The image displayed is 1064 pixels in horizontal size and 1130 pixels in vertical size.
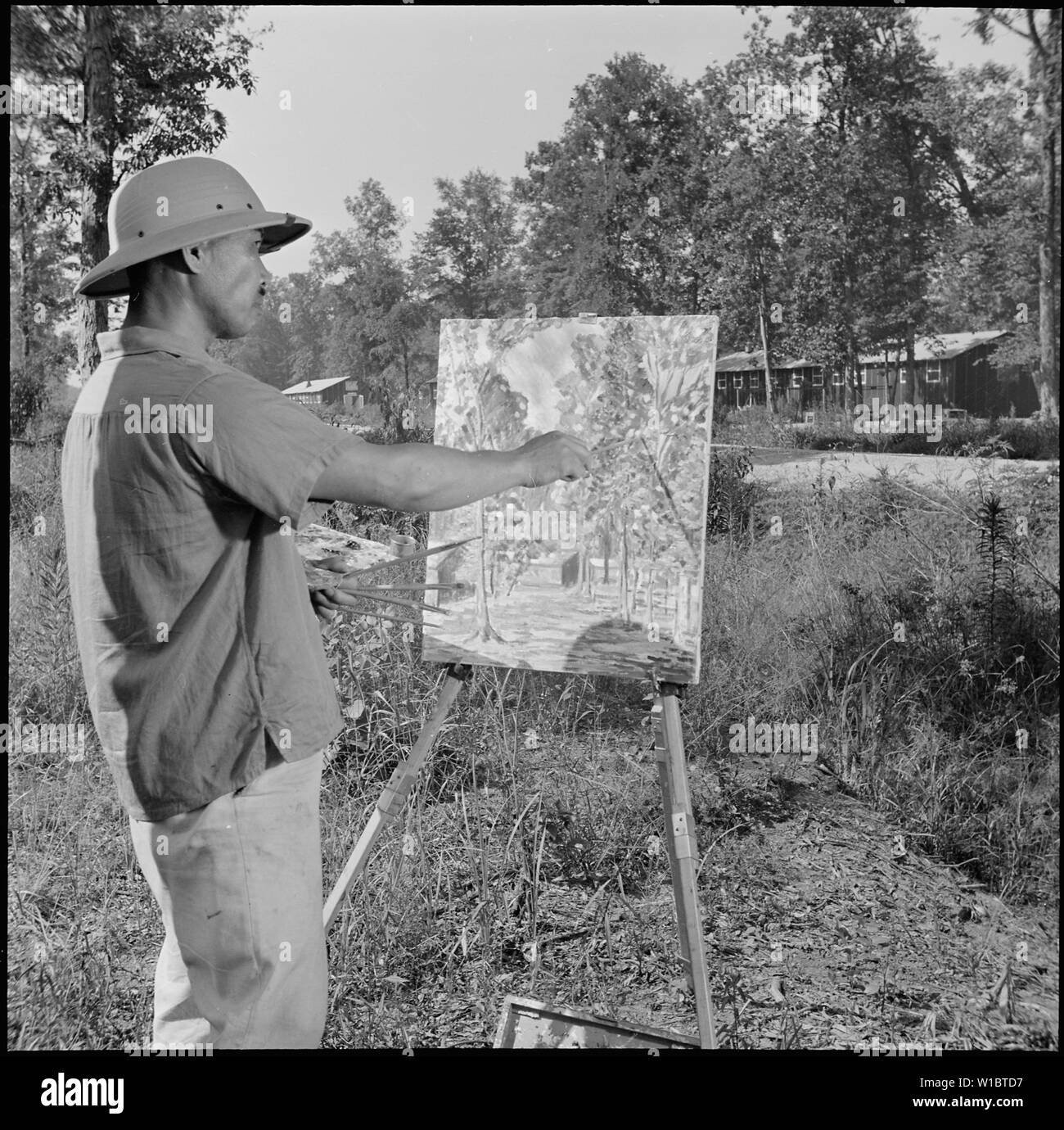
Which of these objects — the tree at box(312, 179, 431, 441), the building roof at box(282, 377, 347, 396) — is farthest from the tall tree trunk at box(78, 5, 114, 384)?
the tree at box(312, 179, 431, 441)

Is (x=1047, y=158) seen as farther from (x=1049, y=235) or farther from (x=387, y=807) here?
(x=387, y=807)

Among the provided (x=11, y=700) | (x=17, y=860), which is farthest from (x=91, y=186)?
(x=17, y=860)

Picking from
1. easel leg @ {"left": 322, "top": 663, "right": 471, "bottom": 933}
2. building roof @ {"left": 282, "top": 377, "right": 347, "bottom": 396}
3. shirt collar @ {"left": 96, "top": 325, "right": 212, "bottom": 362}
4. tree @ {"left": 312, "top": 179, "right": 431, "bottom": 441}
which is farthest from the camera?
building roof @ {"left": 282, "top": 377, "right": 347, "bottom": 396}

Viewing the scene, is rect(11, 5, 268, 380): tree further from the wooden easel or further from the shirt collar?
the wooden easel

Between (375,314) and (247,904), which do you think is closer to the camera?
(247,904)

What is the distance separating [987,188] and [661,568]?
1.73m

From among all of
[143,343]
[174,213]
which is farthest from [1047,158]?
[143,343]

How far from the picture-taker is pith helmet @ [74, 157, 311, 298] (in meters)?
1.62

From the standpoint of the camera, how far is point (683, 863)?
6.95 ft

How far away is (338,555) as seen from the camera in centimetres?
219

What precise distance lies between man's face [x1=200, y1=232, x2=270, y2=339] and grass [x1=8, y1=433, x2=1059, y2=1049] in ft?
5.02

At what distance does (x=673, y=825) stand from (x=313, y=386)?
225 cm

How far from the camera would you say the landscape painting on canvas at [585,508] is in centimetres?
249
